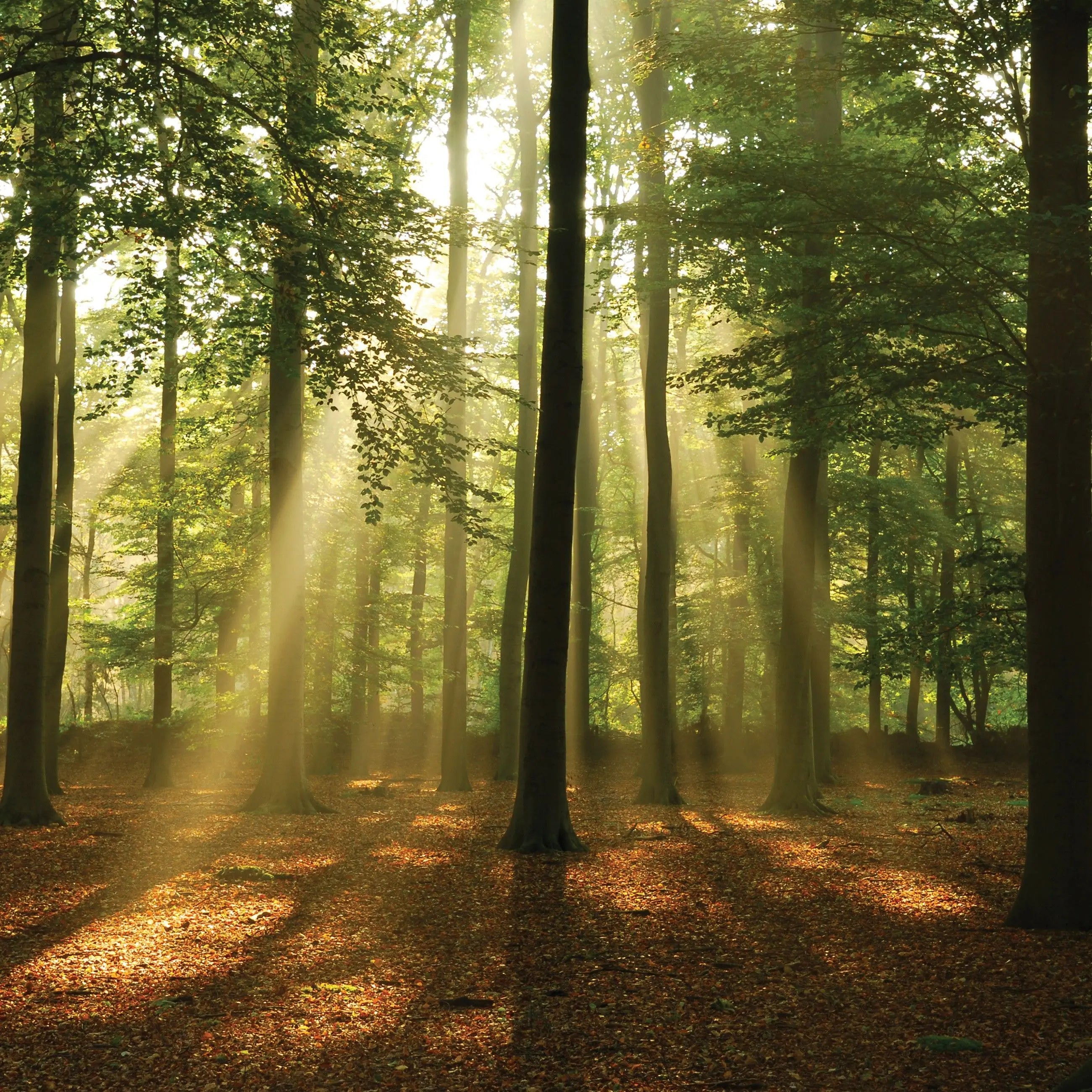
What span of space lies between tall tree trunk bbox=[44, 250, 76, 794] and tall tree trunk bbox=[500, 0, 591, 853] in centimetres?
1021

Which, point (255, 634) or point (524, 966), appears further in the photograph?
point (255, 634)

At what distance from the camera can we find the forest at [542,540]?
5.27 meters

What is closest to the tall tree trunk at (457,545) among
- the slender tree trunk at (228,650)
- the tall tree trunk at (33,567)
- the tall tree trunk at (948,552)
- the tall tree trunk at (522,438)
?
the tall tree trunk at (522,438)

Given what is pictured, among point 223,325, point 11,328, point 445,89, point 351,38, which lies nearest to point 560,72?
point 351,38

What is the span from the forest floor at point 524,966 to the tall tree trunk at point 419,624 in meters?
10.9

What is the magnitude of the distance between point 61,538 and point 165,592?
7.07 feet

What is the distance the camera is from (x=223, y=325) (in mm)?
10094

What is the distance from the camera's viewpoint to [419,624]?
22.3 metres

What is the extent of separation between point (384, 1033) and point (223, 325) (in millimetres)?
7424

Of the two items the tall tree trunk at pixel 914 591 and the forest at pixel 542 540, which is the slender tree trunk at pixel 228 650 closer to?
the forest at pixel 542 540

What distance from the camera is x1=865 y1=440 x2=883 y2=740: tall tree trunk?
2008cm

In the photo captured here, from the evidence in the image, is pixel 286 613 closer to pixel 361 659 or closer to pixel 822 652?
pixel 361 659

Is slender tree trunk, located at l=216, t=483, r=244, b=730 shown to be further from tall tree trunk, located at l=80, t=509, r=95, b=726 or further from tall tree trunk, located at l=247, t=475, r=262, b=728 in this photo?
tall tree trunk, located at l=80, t=509, r=95, b=726

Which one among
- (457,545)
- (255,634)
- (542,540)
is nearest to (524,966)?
(542,540)
